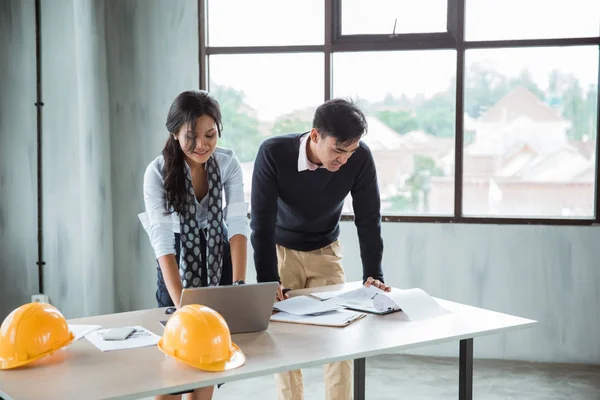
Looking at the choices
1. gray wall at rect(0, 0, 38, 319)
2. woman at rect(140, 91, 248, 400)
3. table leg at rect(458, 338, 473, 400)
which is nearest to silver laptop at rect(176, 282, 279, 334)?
woman at rect(140, 91, 248, 400)

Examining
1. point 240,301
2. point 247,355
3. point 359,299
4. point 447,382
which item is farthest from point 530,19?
point 247,355

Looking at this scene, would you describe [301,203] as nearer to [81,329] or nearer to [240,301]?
[240,301]

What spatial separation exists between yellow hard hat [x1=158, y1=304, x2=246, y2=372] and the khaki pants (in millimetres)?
A: 957

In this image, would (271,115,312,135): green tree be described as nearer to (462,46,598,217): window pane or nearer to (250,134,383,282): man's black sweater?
(462,46,598,217): window pane

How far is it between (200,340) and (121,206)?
2689 millimetres

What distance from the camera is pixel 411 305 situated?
2273 millimetres

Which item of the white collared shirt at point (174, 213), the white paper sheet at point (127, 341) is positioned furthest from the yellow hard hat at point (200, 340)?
the white collared shirt at point (174, 213)

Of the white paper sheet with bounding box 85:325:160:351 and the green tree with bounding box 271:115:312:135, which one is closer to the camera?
the white paper sheet with bounding box 85:325:160:351

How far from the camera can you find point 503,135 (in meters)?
3.99

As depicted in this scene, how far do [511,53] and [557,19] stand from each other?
11.7 inches

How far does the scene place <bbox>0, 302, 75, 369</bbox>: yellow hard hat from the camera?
1.68 meters

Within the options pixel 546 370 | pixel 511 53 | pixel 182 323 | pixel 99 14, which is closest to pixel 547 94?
pixel 511 53

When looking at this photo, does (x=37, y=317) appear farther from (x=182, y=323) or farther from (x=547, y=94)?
(x=547, y=94)

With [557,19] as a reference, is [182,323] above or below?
below
